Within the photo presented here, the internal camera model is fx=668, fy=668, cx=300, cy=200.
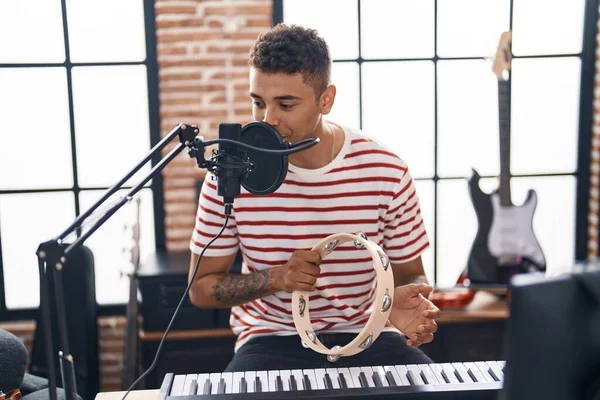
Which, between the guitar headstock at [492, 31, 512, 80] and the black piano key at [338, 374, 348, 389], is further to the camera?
the guitar headstock at [492, 31, 512, 80]

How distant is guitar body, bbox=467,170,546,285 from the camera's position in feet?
9.68

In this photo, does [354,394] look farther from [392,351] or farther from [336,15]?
[336,15]

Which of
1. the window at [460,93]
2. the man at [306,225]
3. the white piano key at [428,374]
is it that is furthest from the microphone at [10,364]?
the window at [460,93]

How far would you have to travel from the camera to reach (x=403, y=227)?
190cm

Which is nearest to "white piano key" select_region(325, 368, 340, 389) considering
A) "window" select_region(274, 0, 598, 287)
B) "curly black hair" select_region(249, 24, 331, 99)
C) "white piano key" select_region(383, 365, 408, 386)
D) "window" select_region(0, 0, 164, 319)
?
"white piano key" select_region(383, 365, 408, 386)

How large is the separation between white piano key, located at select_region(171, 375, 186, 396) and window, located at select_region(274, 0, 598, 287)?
2.12 meters

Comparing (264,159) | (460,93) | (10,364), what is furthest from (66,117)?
(264,159)

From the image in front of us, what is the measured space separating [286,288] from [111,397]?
45 cm

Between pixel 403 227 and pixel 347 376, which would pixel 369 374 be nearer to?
pixel 347 376

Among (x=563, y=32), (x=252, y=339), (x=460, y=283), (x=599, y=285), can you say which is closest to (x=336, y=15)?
(x=563, y=32)

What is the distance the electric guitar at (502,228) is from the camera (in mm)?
2953

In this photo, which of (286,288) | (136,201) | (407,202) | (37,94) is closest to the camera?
(286,288)

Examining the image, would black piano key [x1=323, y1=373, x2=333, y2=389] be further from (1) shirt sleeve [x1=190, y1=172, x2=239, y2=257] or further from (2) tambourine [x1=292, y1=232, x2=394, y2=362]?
(1) shirt sleeve [x1=190, y1=172, x2=239, y2=257]

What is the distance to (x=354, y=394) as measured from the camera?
121 cm
